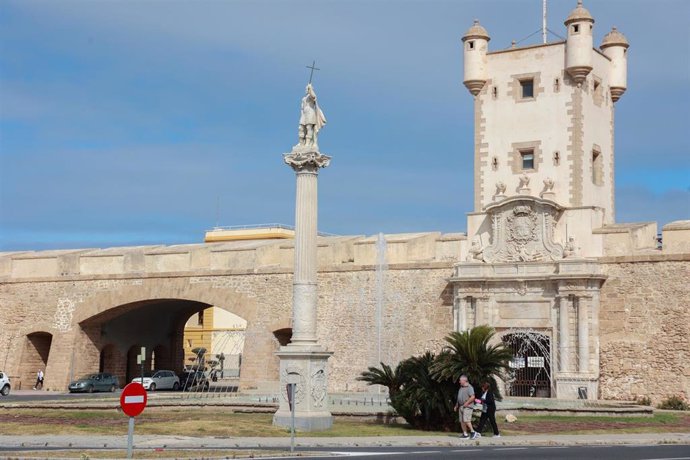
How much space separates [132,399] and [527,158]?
25.6 metres

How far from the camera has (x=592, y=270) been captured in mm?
35844

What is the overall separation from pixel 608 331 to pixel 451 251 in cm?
649

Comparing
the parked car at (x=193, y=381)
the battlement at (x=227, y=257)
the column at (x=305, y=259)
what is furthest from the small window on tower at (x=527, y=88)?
the parked car at (x=193, y=381)

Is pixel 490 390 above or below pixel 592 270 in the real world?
below

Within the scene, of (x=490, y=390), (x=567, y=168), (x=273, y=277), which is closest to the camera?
(x=490, y=390)

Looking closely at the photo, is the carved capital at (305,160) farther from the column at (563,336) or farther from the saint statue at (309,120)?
the column at (563,336)

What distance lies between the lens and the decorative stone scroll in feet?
120

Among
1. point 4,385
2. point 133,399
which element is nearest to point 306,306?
point 133,399

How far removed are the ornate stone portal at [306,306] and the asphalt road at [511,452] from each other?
3920 mm

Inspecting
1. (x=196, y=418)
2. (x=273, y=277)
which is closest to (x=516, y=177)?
(x=273, y=277)

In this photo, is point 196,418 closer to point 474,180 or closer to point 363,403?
point 363,403

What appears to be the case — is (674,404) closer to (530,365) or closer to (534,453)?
(530,365)

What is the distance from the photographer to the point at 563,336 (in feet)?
117

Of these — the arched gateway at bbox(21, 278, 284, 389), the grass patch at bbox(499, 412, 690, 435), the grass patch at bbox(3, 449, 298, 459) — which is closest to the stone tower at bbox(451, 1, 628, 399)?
the grass patch at bbox(499, 412, 690, 435)
